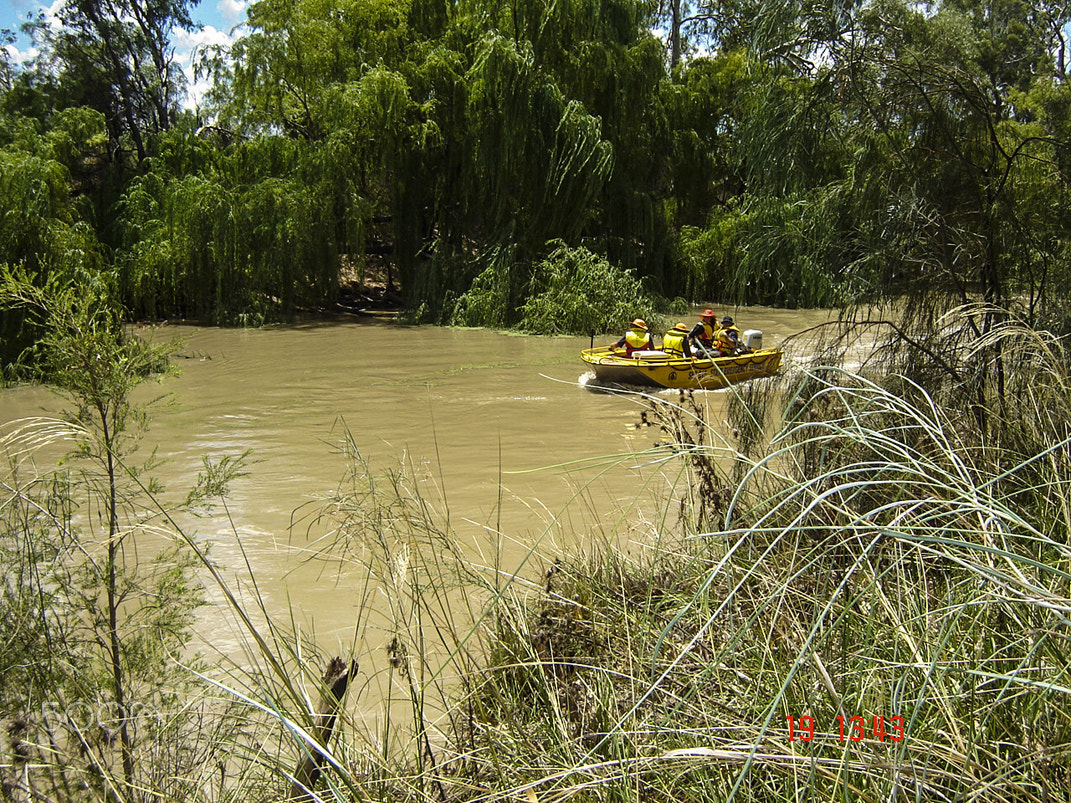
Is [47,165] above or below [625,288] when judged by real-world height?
above

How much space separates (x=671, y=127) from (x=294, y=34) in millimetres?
8820

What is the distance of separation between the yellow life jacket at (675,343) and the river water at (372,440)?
0.81 metres

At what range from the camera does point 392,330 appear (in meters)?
18.9

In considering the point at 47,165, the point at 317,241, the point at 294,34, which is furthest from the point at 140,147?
the point at 47,165

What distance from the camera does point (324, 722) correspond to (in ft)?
8.06

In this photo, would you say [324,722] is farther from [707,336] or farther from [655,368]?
[707,336]

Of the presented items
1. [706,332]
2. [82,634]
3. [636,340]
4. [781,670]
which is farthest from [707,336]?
[781,670]

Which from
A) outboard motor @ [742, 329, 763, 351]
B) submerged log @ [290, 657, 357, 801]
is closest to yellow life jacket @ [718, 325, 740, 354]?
outboard motor @ [742, 329, 763, 351]


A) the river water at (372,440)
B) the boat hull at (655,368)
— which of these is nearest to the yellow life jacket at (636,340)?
the boat hull at (655,368)

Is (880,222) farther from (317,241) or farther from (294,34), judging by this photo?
(294,34)
